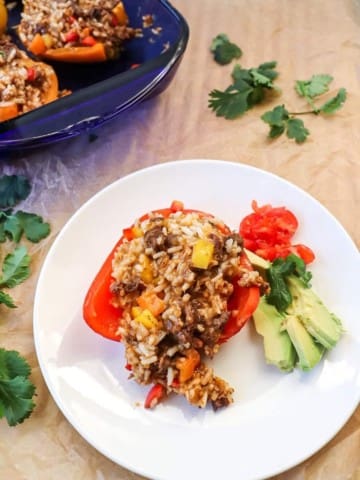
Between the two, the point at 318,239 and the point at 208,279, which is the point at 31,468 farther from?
the point at 318,239

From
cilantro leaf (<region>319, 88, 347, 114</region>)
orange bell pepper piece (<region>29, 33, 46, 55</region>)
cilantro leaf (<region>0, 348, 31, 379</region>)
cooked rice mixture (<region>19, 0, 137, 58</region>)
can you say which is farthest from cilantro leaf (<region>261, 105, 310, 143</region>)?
cilantro leaf (<region>0, 348, 31, 379</region>)

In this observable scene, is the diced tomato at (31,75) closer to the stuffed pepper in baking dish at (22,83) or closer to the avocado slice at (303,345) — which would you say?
the stuffed pepper in baking dish at (22,83)

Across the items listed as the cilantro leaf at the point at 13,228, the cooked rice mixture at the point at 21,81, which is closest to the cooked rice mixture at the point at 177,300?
the cilantro leaf at the point at 13,228

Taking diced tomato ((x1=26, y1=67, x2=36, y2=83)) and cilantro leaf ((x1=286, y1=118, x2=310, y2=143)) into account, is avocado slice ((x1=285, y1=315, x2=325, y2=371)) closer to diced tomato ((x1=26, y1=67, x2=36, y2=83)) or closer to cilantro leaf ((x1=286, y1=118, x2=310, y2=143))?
cilantro leaf ((x1=286, y1=118, x2=310, y2=143))

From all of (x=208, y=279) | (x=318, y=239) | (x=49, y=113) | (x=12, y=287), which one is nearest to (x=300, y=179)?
(x=318, y=239)

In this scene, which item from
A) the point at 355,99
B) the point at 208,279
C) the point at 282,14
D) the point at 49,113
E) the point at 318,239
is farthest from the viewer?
the point at 282,14

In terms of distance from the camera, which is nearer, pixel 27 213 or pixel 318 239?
pixel 318 239
